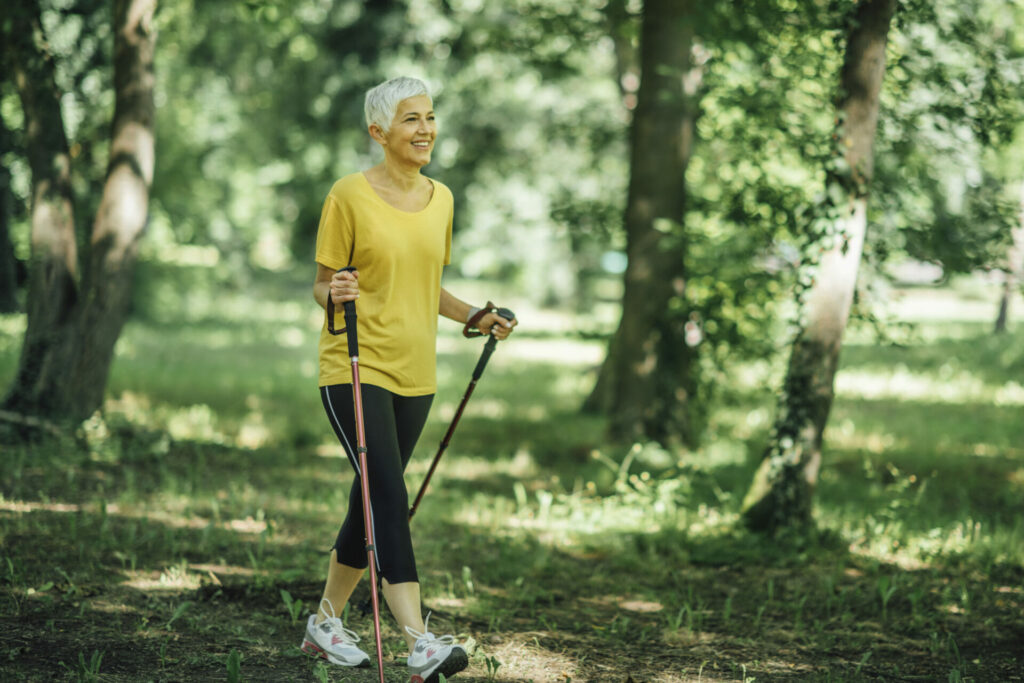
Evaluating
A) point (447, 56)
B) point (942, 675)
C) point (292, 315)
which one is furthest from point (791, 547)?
point (292, 315)

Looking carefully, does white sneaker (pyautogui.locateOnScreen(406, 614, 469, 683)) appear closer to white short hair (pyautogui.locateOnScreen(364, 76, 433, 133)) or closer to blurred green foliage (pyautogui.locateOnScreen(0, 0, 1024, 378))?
white short hair (pyautogui.locateOnScreen(364, 76, 433, 133))

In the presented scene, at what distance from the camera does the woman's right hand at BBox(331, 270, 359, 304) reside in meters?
3.78

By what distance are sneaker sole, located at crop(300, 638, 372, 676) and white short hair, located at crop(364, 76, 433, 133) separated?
2.14 m

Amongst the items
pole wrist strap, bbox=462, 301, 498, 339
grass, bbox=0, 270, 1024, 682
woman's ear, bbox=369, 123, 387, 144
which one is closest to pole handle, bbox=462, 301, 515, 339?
Result: pole wrist strap, bbox=462, 301, 498, 339

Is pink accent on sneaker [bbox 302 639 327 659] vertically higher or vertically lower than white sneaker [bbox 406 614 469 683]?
lower

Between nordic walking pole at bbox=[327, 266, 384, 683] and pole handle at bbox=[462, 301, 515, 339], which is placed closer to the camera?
nordic walking pole at bbox=[327, 266, 384, 683]

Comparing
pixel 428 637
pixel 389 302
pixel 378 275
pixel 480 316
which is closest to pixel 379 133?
pixel 378 275

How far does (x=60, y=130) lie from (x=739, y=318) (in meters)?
6.12

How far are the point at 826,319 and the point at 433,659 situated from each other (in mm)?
3732

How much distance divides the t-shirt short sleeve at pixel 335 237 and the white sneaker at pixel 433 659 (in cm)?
147

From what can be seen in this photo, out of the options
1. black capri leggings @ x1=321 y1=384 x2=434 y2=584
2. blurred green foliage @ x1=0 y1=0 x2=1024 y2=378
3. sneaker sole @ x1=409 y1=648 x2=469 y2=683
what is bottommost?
sneaker sole @ x1=409 y1=648 x2=469 y2=683

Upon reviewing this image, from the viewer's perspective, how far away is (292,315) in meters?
26.9

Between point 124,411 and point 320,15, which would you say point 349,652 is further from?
point 320,15

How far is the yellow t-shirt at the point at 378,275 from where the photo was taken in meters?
3.93
